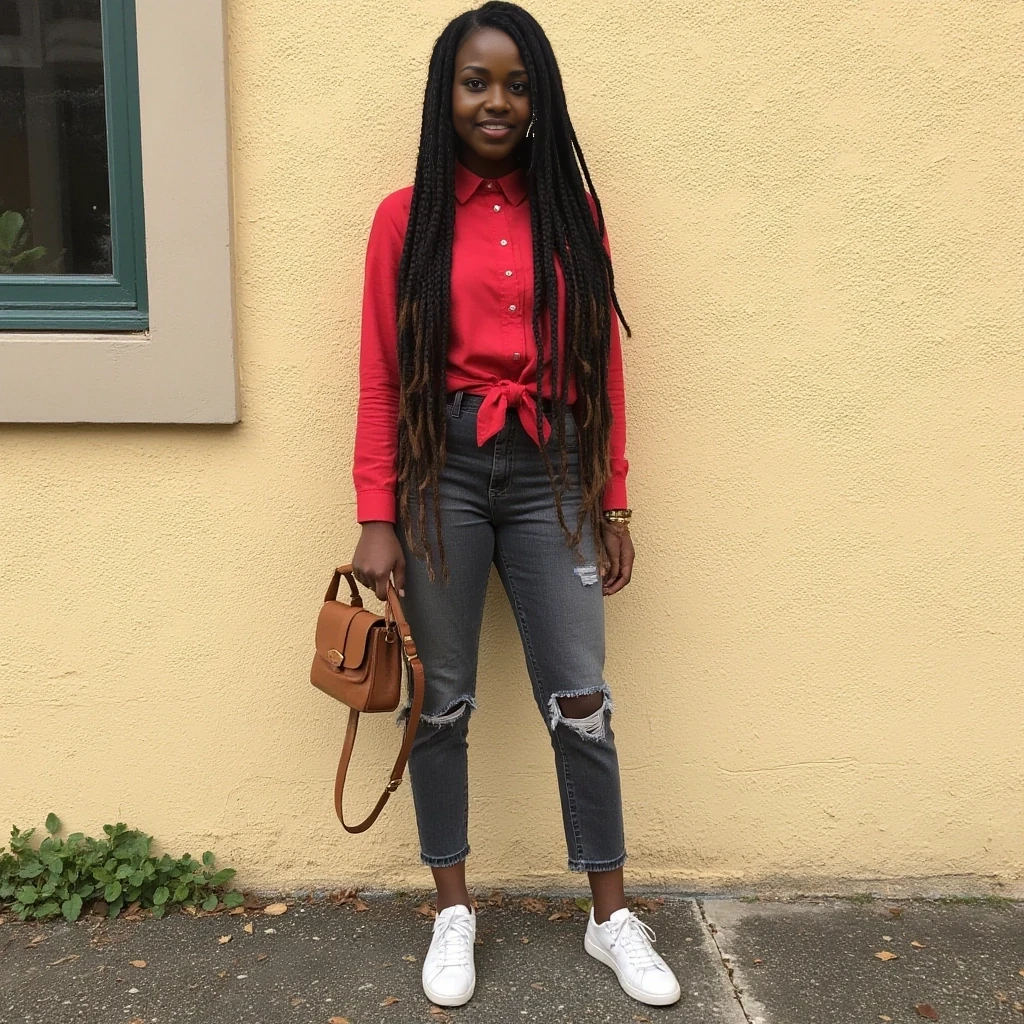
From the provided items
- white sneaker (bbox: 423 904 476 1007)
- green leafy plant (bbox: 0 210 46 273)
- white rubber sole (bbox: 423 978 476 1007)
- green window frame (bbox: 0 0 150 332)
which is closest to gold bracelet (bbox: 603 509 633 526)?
white sneaker (bbox: 423 904 476 1007)

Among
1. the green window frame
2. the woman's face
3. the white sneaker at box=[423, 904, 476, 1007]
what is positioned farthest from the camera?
the green window frame

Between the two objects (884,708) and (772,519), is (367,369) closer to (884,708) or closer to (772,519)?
(772,519)

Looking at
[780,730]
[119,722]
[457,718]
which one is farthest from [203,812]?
[780,730]

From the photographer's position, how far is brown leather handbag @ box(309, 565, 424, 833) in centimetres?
217

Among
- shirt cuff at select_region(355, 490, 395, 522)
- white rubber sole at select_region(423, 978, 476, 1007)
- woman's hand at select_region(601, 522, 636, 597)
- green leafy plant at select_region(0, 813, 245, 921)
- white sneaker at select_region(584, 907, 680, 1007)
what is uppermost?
shirt cuff at select_region(355, 490, 395, 522)

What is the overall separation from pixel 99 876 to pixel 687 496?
6.18ft

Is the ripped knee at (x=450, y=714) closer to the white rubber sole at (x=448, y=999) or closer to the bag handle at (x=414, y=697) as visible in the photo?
the bag handle at (x=414, y=697)

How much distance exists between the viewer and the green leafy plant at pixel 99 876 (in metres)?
2.59

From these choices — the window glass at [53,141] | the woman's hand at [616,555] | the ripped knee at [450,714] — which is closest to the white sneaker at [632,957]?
the ripped knee at [450,714]

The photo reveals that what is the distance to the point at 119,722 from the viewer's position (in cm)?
265

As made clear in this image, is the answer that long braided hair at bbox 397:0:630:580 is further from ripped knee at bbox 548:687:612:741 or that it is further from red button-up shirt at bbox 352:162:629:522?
ripped knee at bbox 548:687:612:741

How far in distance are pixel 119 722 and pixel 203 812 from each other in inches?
13.4

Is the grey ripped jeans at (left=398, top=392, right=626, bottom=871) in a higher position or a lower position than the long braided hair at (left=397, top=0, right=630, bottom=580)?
lower

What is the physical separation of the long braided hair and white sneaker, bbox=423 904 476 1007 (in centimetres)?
88
